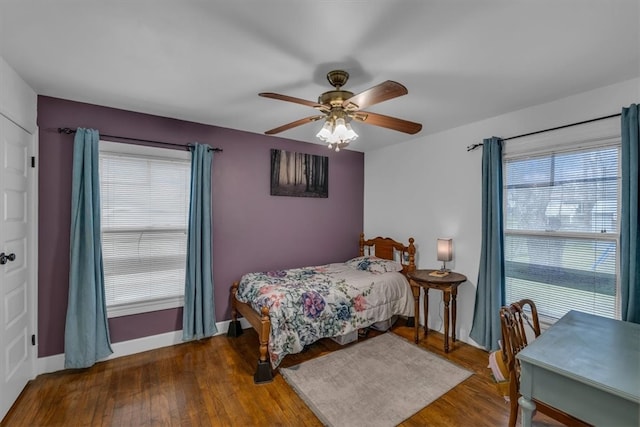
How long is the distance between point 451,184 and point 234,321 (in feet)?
10.1

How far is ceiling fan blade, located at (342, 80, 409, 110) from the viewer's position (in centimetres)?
162

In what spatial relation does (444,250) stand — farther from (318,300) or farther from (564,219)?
(318,300)

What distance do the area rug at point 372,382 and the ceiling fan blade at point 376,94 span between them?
221 centimetres

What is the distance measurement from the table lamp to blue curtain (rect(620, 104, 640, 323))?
1.39 meters

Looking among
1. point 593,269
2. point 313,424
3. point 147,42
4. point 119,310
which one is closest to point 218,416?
point 313,424

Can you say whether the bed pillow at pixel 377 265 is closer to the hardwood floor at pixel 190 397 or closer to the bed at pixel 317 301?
the bed at pixel 317 301

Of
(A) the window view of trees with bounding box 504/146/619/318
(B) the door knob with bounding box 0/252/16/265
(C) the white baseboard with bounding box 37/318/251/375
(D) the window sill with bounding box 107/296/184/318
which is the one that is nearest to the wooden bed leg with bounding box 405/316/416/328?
(A) the window view of trees with bounding box 504/146/619/318

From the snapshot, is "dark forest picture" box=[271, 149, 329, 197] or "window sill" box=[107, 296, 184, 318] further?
"dark forest picture" box=[271, 149, 329, 197]

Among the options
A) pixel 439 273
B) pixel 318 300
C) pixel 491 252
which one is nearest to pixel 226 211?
pixel 318 300

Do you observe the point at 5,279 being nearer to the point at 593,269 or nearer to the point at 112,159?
the point at 112,159

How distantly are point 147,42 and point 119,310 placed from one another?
253cm

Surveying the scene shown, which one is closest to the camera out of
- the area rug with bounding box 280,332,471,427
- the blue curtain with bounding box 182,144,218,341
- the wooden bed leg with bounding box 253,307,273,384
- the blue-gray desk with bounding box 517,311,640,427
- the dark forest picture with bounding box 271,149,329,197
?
the blue-gray desk with bounding box 517,311,640,427

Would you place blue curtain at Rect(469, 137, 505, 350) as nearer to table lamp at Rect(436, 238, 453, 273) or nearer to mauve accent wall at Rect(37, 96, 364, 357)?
table lamp at Rect(436, 238, 453, 273)

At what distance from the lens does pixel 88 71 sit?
214 cm
